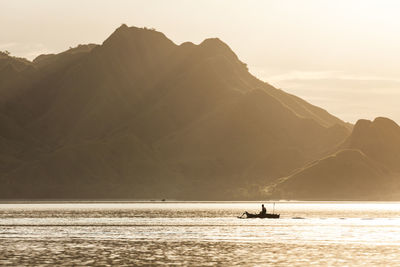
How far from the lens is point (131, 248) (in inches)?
6033

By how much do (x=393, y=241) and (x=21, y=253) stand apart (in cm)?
7264

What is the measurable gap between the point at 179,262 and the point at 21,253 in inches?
1203

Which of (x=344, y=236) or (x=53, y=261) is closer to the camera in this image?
(x=53, y=261)

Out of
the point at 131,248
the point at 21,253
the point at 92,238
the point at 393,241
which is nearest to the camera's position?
the point at 21,253

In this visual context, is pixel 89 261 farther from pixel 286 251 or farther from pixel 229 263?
pixel 286 251

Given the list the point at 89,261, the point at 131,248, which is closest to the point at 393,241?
the point at 131,248

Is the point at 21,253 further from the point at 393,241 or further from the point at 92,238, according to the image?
A: the point at 393,241

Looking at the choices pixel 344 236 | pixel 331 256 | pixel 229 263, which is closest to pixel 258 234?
pixel 344 236

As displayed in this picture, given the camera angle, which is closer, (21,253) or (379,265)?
(379,265)

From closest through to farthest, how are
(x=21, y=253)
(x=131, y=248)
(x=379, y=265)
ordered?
1. (x=379, y=265)
2. (x=21, y=253)
3. (x=131, y=248)

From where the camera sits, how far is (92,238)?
183m

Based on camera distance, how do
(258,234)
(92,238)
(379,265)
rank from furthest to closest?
(258,234)
(92,238)
(379,265)

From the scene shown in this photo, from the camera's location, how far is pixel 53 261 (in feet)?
408

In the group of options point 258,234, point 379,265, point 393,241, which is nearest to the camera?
point 379,265
